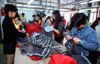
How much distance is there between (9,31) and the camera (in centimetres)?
150

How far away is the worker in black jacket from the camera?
1452 mm

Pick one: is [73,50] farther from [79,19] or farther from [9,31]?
[9,31]

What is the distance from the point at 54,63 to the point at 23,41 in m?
1.13

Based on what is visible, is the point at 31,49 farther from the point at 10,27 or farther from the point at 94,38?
the point at 94,38

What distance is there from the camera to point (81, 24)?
3.90 ft

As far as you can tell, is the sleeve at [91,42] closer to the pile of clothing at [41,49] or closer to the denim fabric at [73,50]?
the denim fabric at [73,50]

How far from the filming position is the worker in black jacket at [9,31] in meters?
1.45

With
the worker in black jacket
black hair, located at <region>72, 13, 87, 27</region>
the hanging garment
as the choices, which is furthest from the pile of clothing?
black hair, located at <region>72, 13, 87, 27</region>

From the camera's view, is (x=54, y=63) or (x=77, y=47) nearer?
(x=54, y=63)

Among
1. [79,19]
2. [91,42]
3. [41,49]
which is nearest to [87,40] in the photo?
[91,42]

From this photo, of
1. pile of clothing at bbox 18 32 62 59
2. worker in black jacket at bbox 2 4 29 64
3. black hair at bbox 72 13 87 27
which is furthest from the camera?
worker in black jacket at bbox 2 4 29 64

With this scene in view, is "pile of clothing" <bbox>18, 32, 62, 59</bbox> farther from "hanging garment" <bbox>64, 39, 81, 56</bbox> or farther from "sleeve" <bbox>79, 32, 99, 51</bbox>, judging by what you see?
"sleeve" <bbox>79, 32, 99, 51</bbox>

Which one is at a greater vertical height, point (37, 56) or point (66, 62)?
point (66, 62)

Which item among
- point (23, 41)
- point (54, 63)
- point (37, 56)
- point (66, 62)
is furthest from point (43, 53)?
point (23, 41)
